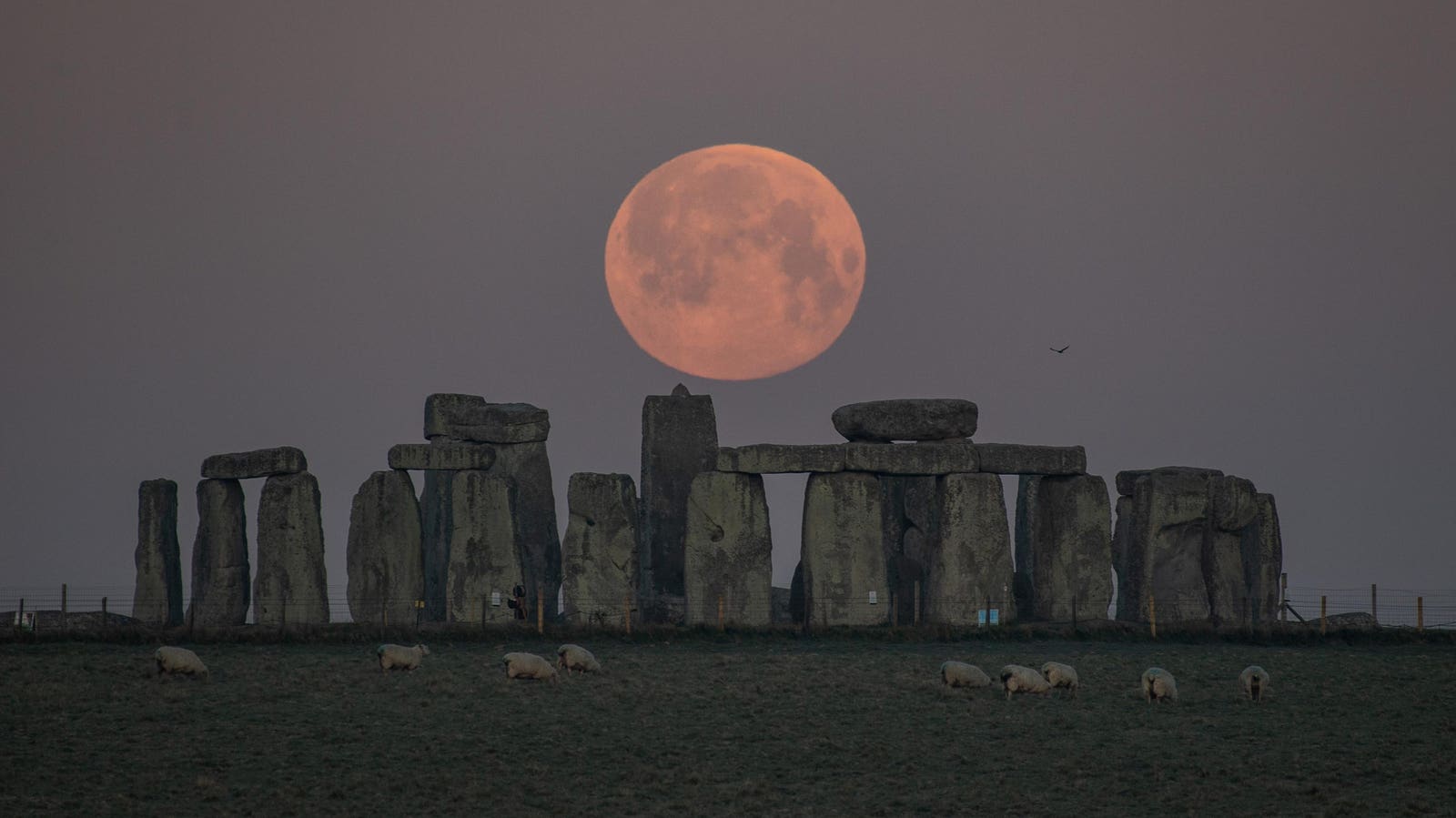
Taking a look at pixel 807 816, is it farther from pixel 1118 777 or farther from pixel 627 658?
pixel 627 658

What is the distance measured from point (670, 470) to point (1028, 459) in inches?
312

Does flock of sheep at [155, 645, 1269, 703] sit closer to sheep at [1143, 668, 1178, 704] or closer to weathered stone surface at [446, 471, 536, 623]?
sheep at [1143, 668, 1178, 704]

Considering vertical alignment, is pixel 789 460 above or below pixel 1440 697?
above

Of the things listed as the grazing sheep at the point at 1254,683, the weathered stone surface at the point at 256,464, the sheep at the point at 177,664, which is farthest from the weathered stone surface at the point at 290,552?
the grazing sheep at the point at 1254,683

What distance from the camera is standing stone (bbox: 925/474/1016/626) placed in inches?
1743

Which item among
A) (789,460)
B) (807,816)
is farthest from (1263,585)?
(807,816)

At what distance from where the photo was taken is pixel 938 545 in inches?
1767

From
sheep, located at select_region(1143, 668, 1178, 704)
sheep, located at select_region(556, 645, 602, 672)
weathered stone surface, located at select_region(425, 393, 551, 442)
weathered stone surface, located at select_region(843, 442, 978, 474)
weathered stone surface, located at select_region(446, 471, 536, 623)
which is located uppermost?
weathered stone surface, located at select_region(425, 393, 551, 442)

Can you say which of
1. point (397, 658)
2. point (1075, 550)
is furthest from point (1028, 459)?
point (397, 658)

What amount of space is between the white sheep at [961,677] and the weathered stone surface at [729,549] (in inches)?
422

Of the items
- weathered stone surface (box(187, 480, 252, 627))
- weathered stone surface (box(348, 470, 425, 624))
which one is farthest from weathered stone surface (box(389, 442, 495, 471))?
weathered stone surface (box(187, 480, 252, 627))

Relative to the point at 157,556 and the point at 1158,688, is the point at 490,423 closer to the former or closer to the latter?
the point at 157,556

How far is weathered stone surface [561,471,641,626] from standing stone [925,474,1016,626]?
6159 mm

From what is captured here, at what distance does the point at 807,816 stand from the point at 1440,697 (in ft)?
41.1
